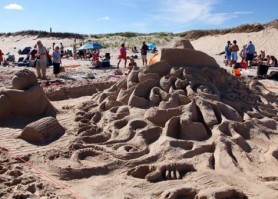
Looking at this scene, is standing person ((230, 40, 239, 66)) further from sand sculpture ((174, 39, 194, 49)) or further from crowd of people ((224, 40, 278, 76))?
sand sculpture ((174, 39, 194, 49))

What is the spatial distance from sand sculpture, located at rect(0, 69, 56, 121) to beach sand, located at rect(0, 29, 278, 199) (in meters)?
0.23

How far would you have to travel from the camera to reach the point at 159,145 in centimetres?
538

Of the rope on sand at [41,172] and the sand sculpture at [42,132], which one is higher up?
the sand sculpture at [42,132]

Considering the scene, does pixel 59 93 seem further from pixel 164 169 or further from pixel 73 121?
pixel 164 169

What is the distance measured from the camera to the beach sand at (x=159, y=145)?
14.2ft

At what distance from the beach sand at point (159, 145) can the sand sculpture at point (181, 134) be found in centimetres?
1

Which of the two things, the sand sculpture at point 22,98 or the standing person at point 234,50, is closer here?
the sand sculpture at point 22,98

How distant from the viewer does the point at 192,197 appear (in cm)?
412

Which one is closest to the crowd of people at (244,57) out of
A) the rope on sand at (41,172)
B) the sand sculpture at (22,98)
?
the sand sculpture at (22,98)

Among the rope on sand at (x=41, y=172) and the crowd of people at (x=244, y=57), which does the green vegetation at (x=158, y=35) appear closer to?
the crowd of people at (x=244, y=57)

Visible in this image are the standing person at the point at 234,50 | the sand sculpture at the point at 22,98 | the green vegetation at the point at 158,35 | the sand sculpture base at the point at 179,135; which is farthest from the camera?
the green vegetation at the point at 158,35

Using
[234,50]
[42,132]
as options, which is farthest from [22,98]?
[234,50]

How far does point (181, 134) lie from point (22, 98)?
3065mm

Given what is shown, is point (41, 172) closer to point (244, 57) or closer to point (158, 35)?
point (244, 57)
